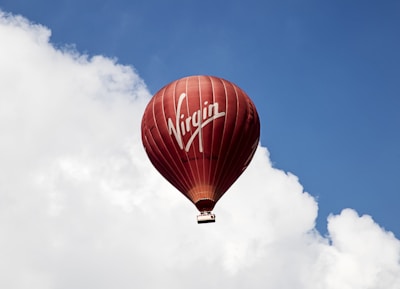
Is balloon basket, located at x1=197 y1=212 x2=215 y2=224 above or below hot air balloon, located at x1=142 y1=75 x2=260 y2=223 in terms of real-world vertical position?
below

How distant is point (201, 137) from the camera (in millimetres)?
63312

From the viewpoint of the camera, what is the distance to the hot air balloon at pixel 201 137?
6319 cm

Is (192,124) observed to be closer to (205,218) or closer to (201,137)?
(201,137)

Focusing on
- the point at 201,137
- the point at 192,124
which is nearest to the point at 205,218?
the point at 201,137

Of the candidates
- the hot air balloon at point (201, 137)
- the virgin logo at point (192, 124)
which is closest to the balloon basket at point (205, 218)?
the hot air balloon at point (201, 137)

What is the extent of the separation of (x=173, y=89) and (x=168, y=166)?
5509 millimetres

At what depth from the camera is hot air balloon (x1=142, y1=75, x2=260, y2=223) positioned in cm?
6319

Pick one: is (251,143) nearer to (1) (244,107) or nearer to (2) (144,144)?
(1) (244,107)

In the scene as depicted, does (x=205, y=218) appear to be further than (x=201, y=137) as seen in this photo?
No

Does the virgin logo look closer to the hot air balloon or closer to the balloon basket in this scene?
the hot air balloon

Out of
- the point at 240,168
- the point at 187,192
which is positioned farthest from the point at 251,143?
the point at 187,192

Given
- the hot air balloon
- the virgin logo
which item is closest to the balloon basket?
the hot air balloon

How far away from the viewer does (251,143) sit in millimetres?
65500

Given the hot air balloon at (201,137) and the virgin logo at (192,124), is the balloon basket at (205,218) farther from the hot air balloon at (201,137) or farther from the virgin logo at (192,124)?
the virgin logo at (192,124)
